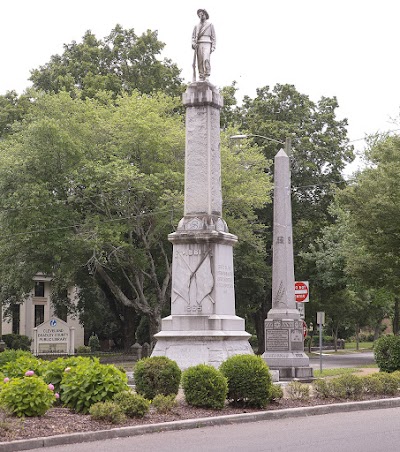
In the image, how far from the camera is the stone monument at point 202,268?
17.7 metres

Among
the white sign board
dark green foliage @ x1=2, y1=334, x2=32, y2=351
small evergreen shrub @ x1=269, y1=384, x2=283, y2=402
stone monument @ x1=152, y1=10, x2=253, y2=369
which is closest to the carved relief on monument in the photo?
stone monument @ x1=152, y1=10, x2=253, y2=369

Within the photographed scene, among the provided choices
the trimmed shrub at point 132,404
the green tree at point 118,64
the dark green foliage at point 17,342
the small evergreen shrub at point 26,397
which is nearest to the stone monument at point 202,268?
the trimmed shrub at point 132,404

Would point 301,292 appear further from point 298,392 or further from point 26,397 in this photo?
point 26,397

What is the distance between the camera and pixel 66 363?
1395 centimetres

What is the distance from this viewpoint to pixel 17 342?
58531 mm

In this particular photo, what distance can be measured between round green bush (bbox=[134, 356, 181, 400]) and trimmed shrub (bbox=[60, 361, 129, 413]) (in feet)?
4.03

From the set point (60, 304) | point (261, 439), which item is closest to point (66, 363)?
point (261, 439)

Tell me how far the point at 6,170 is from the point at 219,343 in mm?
18346

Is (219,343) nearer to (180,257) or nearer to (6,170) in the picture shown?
(180,257)

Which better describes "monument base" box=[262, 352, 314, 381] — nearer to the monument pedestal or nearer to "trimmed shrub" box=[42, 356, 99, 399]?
the monument pedestal

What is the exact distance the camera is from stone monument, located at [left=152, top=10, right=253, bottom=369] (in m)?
17.7

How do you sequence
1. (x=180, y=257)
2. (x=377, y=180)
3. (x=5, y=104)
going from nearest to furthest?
(x=180, y=257) < (x=377, y=180) < (x=5, y=104)

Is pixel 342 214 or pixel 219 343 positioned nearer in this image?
pixel 219 343

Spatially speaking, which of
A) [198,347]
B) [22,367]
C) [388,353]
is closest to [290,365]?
[388,353]
